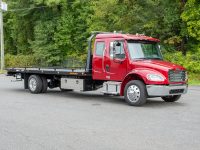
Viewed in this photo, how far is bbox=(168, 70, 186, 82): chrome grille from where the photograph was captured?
13631 millimetres

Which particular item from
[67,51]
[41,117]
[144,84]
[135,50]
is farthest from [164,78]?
[67,51]

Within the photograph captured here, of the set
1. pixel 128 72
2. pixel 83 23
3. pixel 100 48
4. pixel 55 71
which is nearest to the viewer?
pixel 128 72

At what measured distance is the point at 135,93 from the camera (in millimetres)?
13750

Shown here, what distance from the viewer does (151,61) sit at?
14.2m

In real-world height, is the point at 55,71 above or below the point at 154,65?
below

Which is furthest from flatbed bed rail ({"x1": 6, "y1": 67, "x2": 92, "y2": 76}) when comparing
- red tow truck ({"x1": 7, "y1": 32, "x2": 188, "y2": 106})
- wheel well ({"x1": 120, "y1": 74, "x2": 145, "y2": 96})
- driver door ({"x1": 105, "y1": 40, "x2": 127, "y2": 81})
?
wheel well ({"x1": 120, "y1": 74, "x2": 145, "y2": 96})

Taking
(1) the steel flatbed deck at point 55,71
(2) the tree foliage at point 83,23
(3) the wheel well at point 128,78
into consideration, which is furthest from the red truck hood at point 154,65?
(2) the tree foliage at point 83,23

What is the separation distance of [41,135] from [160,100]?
721 centimetres

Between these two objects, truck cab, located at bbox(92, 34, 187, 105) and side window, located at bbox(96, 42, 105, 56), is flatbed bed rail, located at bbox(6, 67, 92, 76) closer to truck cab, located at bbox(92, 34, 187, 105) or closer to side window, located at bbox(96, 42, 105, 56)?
truck cab, located at bbox(92, 34, 187, 105)

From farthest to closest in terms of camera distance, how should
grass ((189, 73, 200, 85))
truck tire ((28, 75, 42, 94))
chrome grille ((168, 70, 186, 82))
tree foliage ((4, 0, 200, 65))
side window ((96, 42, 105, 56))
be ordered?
tree foliage ((4, 0, 200, 65)), grass ((189, 73, 200, 85)), truck tire ((28, 75, 42, 94)), side window ((96, 42, 105, 56)), chrome grille ((168, 70, 186, 82))

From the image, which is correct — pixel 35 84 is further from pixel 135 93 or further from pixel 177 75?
pixel 177 75

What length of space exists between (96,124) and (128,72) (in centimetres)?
403

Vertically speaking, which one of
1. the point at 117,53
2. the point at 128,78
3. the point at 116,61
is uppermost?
the point at 117,53

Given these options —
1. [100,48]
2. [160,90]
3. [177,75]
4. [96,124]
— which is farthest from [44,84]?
[96,124]
